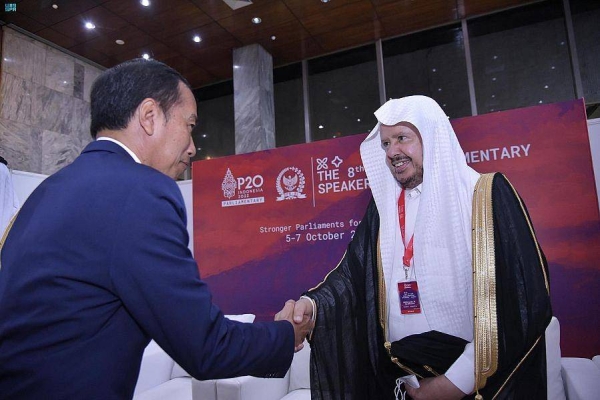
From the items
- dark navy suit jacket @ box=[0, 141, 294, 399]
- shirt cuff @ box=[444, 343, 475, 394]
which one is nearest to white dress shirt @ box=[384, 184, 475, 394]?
shirt cuff @ box=[444, 343, 475, 394]

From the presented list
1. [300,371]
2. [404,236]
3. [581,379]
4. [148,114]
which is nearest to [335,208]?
[300,371]

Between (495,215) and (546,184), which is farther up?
(546,184)

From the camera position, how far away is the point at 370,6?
224 inches

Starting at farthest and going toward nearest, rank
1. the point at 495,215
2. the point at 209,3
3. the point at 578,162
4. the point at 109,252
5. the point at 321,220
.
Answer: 1. the point at 209,3
2. the point at 321,220
3. the point at 578,162
4. the point at 495,215
5. the point at 109,252

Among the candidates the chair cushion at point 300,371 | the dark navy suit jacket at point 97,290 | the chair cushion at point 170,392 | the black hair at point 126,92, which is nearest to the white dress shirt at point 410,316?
the dark navy suit jacket at point 97,290

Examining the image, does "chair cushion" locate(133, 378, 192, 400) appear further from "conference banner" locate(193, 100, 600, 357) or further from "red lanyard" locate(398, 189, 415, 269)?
"red lanyard" locate(398, 189, 415, 269)

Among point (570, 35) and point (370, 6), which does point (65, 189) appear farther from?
point (570, 35)

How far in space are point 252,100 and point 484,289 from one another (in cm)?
566

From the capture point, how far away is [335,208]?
11.7 feet

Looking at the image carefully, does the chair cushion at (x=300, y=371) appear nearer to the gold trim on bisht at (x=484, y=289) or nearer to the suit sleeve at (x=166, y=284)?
the gold trim on bisht at (x=484, y=289)

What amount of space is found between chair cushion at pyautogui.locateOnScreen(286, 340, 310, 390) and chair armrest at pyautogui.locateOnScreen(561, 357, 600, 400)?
1539 millimetres

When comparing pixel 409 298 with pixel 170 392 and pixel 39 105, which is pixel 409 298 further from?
pixel 39 105

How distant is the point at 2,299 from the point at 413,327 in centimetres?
134

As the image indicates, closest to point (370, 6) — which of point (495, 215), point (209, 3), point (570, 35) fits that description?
point (209, 3)
